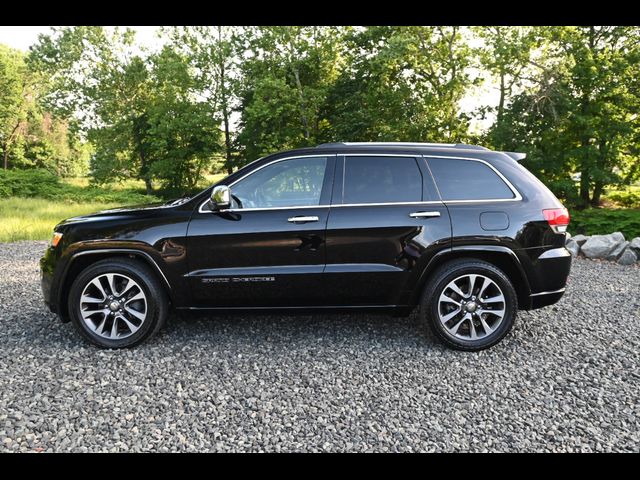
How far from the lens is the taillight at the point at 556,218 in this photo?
4078mm

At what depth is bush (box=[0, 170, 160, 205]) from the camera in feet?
80.0

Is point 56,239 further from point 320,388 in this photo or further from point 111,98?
point 111,98

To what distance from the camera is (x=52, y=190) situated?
1040 inches

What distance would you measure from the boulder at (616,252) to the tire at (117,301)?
7.63 metres

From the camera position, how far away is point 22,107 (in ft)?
112

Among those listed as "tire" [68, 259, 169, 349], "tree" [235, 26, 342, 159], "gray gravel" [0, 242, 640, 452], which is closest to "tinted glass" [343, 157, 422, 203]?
"gray gravel" [0, 242, 640, 452]

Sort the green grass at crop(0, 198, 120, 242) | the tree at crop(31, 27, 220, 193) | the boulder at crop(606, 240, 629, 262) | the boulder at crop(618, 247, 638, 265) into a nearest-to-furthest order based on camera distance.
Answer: the boulder at crop(618, 247, 638, 265) < the boulder at crop(606, 240, 629, 262) < the green grass at crop(0, 198, 120, 242) < the tree at crop(31, 27, 220, 193)

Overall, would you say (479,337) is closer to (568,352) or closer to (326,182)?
(568,352)

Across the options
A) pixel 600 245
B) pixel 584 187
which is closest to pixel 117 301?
pixel 600 245

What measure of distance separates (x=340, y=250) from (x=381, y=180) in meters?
0.73

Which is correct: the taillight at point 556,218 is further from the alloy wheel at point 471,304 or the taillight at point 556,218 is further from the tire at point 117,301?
the tire at point 117,301

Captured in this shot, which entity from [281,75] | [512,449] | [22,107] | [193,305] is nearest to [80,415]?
[193,305]

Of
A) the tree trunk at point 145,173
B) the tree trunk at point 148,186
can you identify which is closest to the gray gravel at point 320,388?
the tree trunk at point 145,173

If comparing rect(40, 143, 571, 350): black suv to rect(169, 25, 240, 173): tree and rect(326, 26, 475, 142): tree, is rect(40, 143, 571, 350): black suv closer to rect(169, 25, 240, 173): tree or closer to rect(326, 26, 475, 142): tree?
rect(326, 26, 475, 142): tree
